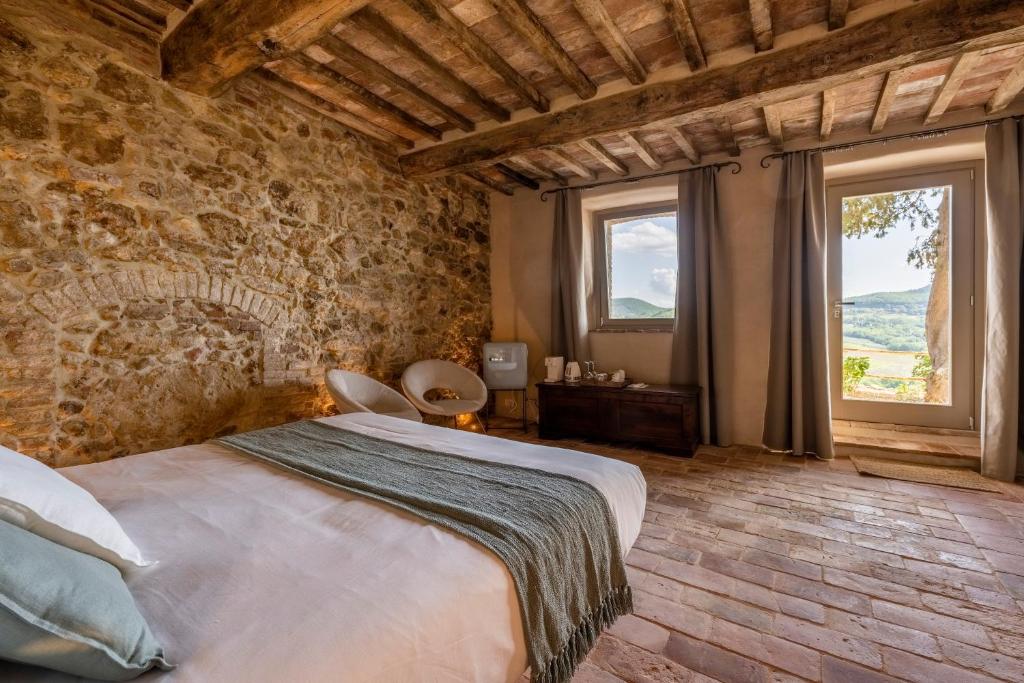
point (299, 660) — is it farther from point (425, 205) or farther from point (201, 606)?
point (425, 205)

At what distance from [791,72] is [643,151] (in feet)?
4.55

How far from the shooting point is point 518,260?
4.99 meters

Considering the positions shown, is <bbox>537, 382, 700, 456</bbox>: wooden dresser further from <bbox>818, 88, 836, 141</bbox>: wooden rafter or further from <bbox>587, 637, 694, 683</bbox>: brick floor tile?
<bbox>587, 637, 694, 683</bbox>: brick floor tile

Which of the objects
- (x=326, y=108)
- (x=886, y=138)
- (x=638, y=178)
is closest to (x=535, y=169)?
(x=638, y=178)

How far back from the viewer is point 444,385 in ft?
13.7

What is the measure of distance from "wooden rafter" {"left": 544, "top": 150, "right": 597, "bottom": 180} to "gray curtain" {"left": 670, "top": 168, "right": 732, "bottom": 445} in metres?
0.90

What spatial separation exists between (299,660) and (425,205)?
402 centimetres

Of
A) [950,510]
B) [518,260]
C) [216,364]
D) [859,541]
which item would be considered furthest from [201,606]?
[518,260]

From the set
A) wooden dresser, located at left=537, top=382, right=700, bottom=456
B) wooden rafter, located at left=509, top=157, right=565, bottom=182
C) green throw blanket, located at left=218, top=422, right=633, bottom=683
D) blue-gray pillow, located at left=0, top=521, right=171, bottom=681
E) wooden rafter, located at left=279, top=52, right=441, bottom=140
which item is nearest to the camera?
blue-gray pillow, located at left=0, top=521, right=171, bottom=681

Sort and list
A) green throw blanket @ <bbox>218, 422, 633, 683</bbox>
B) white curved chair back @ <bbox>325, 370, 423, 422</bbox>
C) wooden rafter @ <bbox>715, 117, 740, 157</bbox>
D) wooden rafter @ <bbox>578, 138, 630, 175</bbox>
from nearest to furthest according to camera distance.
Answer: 1. green throw blanket @ <bbox>218, 422, 633, 683</bbox>
2. white curved chair back @ <bbox>325, 370, 423, 422</bbox>
3. wooden rafter @ <bbox>715, 117, 740, 157</bbox>
4. wooden rafter @ <bbox>578, 138, 630, 175</bbox>

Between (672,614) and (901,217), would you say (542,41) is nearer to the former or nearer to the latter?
(672,614)

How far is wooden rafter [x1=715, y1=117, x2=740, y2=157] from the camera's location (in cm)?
338

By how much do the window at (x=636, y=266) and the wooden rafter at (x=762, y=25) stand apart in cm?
197

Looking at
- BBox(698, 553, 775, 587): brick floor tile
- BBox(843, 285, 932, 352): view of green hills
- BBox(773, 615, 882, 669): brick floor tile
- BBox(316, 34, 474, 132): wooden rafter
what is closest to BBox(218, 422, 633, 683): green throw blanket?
BBox(773, 615, 882, 669): brick floor tile
